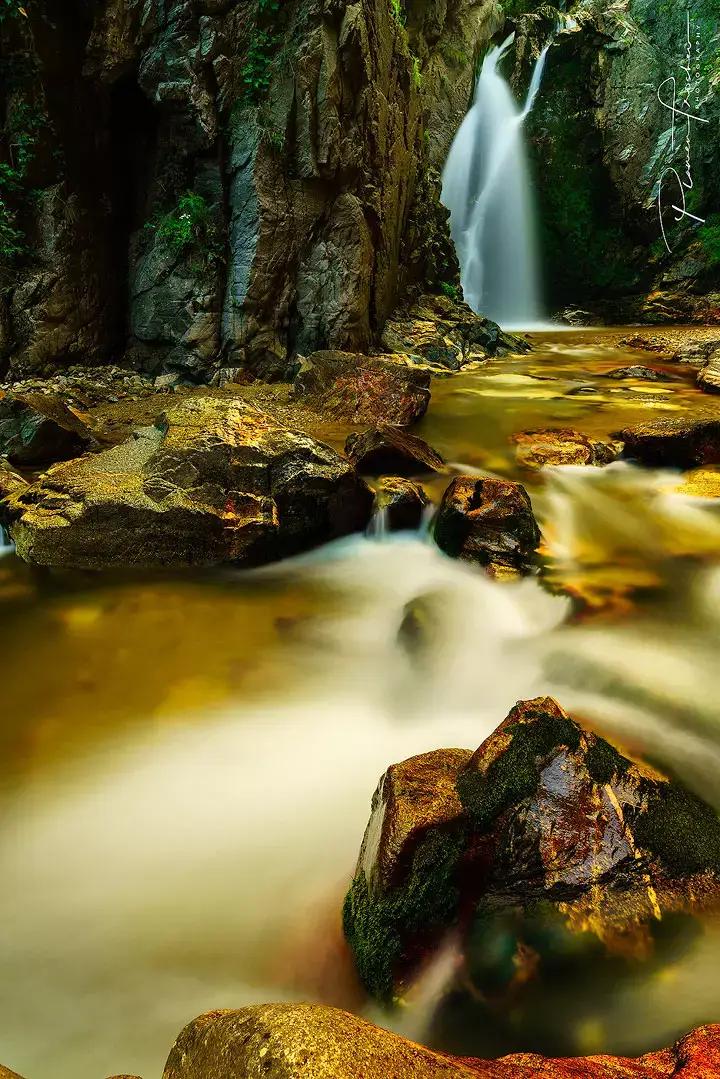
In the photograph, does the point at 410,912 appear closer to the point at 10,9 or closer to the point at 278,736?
the point at 278,736

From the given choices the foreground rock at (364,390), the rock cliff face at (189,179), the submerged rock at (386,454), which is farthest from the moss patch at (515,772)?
the rock cliff face at (189,179)

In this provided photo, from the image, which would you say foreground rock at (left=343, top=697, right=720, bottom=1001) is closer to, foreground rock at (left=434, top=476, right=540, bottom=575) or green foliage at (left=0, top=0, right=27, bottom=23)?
foreground rock at (left=434, top=476, right=540, bottom=575)

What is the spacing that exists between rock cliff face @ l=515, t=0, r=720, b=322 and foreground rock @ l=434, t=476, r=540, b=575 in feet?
54.8

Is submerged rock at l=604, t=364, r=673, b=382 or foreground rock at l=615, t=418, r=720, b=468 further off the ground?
submerged rock at l=604, t=364, r=673, b=382

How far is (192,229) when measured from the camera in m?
8.82

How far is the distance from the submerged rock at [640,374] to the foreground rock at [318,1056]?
Result: 10509 millimetres

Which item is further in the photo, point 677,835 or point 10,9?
point 10,9

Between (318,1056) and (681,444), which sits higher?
(681,444)

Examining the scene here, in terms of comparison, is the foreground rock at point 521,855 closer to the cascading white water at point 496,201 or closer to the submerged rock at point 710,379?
the submerged rock at point 710,379

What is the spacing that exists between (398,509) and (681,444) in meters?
3.09

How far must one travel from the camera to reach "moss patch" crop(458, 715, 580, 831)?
193 centimetres

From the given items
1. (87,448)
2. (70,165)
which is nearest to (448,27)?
(70,165)

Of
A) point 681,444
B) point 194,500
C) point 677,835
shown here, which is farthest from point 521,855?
point 681,444

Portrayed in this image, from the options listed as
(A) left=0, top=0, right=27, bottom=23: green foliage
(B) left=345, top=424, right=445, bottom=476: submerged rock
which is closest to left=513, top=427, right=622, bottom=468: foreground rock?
(B) left=345, top=424, right=445, bottom=476: submerged rock
